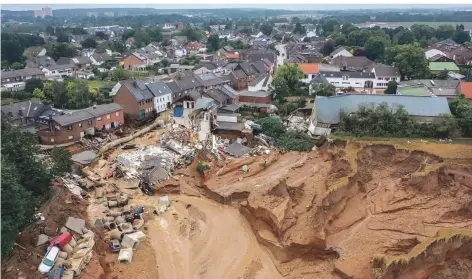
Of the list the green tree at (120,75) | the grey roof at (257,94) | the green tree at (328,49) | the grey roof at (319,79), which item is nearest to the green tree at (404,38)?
the green tree at (328,49)

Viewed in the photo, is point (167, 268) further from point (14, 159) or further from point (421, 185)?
point (421, 185)

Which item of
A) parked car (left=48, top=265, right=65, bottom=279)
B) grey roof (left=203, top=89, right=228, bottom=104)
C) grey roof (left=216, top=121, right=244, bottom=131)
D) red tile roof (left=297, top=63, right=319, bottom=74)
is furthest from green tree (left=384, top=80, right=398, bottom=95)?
parked car (left=48, top=265, right=65, bottom=279)

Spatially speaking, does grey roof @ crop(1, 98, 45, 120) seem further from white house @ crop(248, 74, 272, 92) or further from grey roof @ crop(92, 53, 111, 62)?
grey roof @ crop(92, 53, 111, 62)

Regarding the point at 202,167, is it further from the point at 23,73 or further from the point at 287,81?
the point at 23,73

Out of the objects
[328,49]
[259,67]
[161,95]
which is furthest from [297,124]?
[328,49]

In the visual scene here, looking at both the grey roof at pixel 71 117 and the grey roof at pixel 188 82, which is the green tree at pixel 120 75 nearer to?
the grey roof at pixel 188 82
